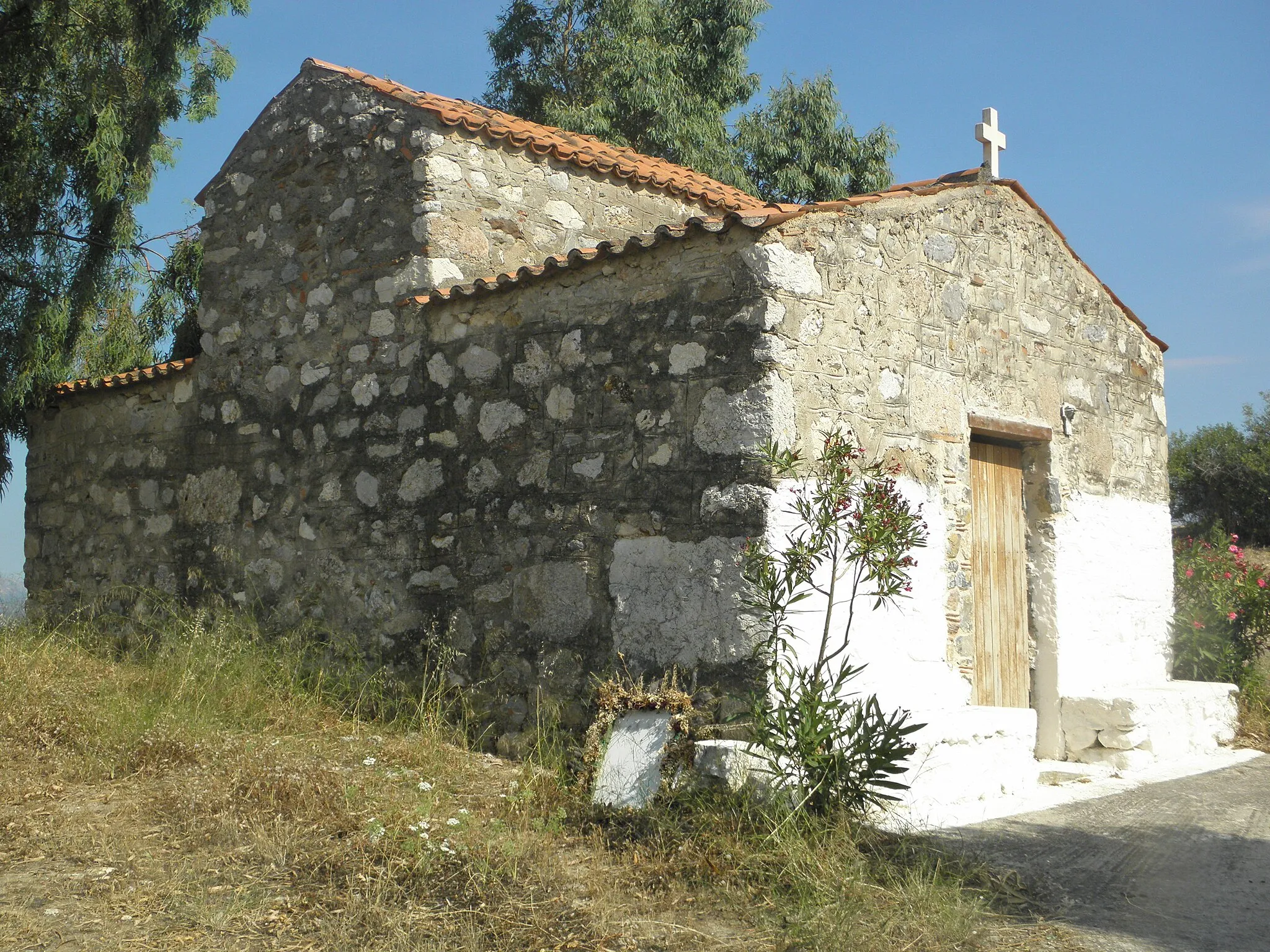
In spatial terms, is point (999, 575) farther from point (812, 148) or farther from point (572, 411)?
point (812, 148)

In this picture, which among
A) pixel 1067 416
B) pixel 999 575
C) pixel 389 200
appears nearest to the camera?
pixel 999 575

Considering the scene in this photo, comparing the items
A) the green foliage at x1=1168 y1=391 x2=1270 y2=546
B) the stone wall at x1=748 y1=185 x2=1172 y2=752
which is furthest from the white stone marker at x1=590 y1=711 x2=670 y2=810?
the green foliage at x1=1168 y1=391 x2=1270 y2=546

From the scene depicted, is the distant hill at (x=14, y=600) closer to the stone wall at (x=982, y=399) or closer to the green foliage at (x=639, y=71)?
the stone wall at (x=982, y=399)

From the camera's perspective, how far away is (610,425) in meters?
5.39

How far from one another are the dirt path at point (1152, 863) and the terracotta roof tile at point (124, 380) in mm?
6096

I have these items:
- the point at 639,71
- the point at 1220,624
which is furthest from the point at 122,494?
the point at 639,71

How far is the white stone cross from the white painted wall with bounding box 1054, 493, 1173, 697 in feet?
6.79

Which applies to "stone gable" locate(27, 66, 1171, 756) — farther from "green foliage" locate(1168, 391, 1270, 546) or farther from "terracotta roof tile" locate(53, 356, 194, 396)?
"green foliage" locate(1168, 391, 1270, 546)

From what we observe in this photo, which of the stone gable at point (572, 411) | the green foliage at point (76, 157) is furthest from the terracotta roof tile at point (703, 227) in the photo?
the green foliage at point (76, 157)

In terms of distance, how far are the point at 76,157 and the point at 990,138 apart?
25.2 feet

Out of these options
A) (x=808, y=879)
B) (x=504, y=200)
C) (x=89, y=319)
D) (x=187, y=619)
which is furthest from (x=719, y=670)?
(x=89, y=319)

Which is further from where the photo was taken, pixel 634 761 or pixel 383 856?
pixel 634 761

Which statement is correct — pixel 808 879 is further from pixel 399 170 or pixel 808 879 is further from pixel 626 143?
pixel 626 143

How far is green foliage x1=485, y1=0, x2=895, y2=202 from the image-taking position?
639 inches
